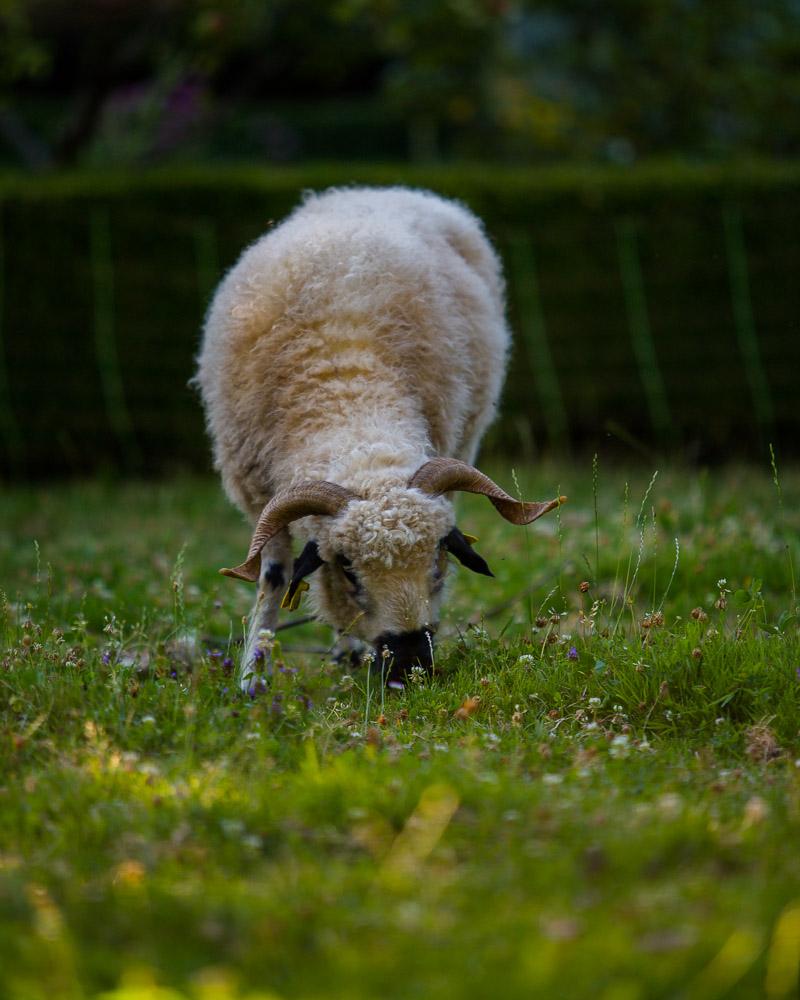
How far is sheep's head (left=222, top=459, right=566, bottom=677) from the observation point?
435 centimetres

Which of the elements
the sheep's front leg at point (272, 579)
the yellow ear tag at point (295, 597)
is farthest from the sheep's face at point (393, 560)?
the sheep's front leg at point (272, 579)

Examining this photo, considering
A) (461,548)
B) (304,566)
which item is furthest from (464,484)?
(304,566)

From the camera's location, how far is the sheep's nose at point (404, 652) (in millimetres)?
4305

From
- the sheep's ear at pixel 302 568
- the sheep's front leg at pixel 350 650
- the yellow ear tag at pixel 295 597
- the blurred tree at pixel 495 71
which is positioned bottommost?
the sheep's front leg at pixel 350 650

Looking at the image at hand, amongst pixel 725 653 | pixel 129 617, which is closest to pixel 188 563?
pixel 129 617

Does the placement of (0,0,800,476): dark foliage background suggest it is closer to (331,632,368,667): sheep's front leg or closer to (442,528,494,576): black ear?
(331,632,368,667): sheep's front leg

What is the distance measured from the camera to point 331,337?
503 cm

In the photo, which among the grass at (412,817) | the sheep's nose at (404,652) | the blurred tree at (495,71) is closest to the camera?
the grass at (412,817)

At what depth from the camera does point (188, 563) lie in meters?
6.66

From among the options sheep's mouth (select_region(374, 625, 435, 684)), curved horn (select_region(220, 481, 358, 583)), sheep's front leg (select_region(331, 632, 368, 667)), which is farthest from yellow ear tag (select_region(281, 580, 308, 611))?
sheep's mouth (select_region(374, 625, 435, 684))

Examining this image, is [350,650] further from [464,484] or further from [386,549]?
[464,484]

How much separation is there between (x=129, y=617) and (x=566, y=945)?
3367 millimetres

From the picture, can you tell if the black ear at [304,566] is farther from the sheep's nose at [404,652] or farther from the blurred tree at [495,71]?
the blurred tree at [495,71]

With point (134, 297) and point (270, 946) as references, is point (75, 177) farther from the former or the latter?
point (270, 946)
